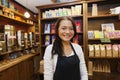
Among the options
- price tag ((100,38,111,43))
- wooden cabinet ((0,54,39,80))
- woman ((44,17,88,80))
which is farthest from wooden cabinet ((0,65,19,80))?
price tag ((100,38,111,43))

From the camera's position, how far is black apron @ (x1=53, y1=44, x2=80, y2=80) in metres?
1.15

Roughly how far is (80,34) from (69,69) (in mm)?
1802

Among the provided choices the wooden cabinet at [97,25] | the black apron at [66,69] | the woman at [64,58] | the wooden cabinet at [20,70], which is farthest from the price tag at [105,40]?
the wooden cabinet at [20,70]

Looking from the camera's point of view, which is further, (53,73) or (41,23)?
(41,23)

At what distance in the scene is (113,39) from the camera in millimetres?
2520

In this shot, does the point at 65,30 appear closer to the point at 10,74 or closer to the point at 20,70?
the point at 10,74

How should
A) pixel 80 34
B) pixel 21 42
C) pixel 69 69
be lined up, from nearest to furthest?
1. pixel 69 69
2. pixel 80 34
3. pixel 21 42

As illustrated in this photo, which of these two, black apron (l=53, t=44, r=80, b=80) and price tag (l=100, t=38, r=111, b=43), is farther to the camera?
price tag (l=100, t=38, r=111, b=43)

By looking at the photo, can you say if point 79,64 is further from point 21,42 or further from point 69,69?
point 21,42

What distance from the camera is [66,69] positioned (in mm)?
1152

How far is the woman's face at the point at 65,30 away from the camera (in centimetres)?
122

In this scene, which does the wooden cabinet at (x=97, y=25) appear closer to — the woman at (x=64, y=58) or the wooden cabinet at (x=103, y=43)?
the wooden cabinet at (x=103, y=43)

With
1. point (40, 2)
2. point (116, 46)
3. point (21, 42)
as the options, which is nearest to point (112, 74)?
point (116, 46)

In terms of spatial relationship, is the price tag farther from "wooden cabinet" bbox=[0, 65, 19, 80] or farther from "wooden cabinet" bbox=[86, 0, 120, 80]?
"wooden cabinet" bbox=[0, 65, 19, 80]
